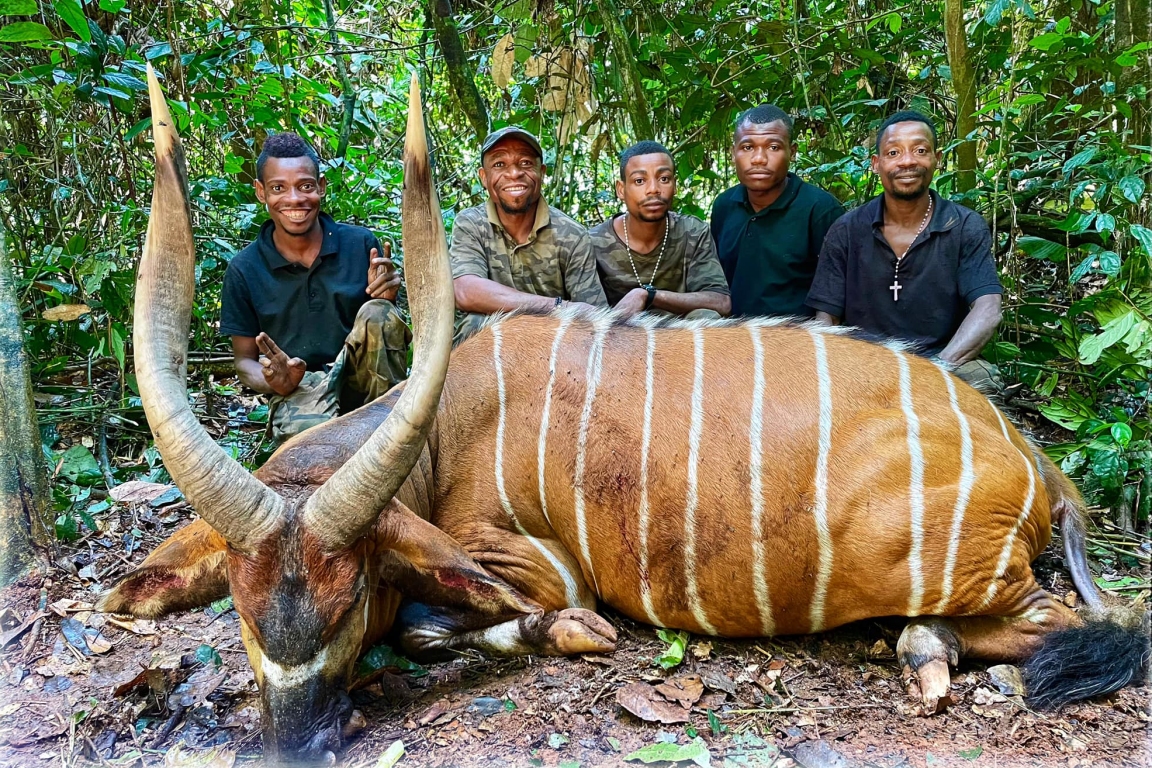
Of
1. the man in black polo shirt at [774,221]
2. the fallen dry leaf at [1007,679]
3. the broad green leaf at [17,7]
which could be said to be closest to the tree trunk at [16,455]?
the broad green leaf at [17,7]

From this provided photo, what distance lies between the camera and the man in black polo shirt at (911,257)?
4383 millimetres

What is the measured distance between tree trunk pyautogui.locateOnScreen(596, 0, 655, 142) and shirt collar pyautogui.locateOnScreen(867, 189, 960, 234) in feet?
5.39

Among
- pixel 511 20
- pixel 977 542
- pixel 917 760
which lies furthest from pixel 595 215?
pixel 917 760

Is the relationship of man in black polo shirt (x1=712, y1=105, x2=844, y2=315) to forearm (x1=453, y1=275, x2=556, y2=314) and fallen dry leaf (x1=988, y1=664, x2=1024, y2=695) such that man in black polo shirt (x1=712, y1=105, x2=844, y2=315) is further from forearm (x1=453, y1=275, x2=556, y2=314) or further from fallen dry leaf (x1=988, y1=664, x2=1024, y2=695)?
fallen dry leaf (x1=988, y1=664, x2=1024, y2=695)

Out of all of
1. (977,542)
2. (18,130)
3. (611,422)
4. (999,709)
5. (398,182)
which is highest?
(18,130)

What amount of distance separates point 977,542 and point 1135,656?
0.62 meters

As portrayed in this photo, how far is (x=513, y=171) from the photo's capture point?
4.64 metres

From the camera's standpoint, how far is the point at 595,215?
7684mm

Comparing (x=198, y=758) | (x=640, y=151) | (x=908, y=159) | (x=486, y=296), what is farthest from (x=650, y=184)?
(x=198, y=758)

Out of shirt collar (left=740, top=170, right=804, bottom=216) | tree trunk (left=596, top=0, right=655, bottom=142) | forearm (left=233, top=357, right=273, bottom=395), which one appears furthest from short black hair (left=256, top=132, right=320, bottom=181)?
shirt collar (left=740, top=170, right=804, bottom=216)

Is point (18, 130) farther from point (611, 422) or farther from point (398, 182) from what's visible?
point (611, 422)

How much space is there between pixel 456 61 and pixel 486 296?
2.48m

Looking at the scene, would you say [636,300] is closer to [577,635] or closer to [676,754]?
[577,635]

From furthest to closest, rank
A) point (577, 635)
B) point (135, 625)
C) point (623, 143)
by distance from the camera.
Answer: point (623, 143) < point (135, 625) < point (577, 635)
